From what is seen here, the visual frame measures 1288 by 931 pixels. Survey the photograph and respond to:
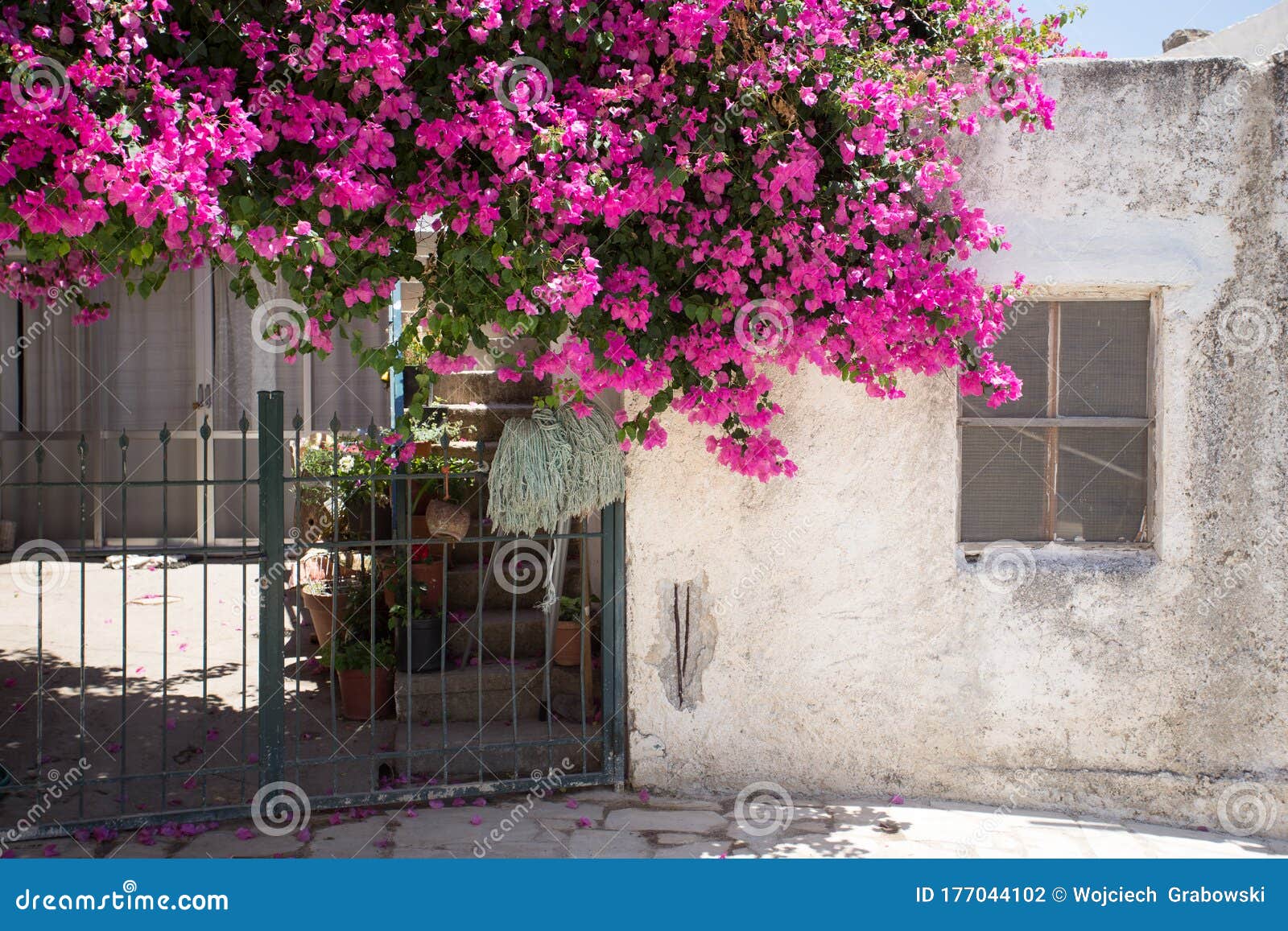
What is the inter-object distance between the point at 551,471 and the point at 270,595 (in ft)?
4.14

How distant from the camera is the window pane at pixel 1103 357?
4.92 metres

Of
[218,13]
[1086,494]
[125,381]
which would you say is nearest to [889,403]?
[1086,494]

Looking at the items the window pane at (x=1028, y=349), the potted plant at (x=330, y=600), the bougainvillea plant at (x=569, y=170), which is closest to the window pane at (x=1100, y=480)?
the window pane at (x=1028, y=349)

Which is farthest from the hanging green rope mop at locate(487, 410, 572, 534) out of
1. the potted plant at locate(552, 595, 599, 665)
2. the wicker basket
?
the potted plant at locate(552, 595, 599, 665)

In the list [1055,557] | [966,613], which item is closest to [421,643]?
[966,613]

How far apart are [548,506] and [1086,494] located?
8.08 ft

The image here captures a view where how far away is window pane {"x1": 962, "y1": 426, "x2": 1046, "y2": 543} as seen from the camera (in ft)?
16.3

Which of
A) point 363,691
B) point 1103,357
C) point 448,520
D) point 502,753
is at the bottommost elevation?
point 502,753

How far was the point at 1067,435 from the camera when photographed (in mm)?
4945

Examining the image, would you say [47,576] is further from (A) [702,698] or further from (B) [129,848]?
(A) [702,698]

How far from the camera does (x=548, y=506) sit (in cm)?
464

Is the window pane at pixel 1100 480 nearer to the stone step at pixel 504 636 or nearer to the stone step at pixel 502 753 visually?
the stone step at pixel 502 753

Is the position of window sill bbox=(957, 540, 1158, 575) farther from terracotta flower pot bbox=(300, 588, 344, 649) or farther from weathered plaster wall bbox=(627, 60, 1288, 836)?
terracotta flower pot bbox=(300, 588, 344, 649)

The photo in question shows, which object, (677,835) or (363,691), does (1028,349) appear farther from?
(363,691)
